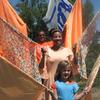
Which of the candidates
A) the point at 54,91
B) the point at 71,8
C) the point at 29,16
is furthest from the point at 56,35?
the point at 29,16

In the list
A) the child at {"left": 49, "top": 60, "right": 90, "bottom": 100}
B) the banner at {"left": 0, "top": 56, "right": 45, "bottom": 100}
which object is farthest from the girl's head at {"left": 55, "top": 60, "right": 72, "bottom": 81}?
the banner at {"left": 0, "top": 56, "right": 45, "bottom": 100}

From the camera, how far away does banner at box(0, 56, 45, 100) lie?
735 centimetres

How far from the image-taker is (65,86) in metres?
7.23

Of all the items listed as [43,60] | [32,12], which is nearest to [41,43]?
[43,60]

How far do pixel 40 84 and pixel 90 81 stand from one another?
70 centimetres

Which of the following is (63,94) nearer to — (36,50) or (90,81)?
(90,81)

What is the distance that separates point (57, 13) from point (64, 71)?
11.4 ft

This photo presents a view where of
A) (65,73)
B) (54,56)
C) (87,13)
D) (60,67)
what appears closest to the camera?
(65,73)

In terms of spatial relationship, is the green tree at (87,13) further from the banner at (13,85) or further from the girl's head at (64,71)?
the banner at (13,85)

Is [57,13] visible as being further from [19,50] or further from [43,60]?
[43,60]

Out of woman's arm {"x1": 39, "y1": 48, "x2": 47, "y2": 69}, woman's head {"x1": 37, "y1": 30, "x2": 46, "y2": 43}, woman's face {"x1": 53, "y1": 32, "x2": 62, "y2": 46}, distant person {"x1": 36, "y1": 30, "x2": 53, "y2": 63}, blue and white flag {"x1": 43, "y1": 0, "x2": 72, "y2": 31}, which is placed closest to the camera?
woman's arm {"x1": 39, "y1": 48, "x2": 47, "y2": 69}

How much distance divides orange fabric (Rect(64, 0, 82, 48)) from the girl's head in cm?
169

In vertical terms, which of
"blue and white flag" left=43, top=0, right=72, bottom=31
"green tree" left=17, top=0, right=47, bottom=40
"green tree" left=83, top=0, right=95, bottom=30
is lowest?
"green tree" left=17, top=0, right=47, bottom=40

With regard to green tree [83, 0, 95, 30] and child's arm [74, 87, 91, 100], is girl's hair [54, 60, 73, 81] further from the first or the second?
green tree [83, 0, 95, 30]
